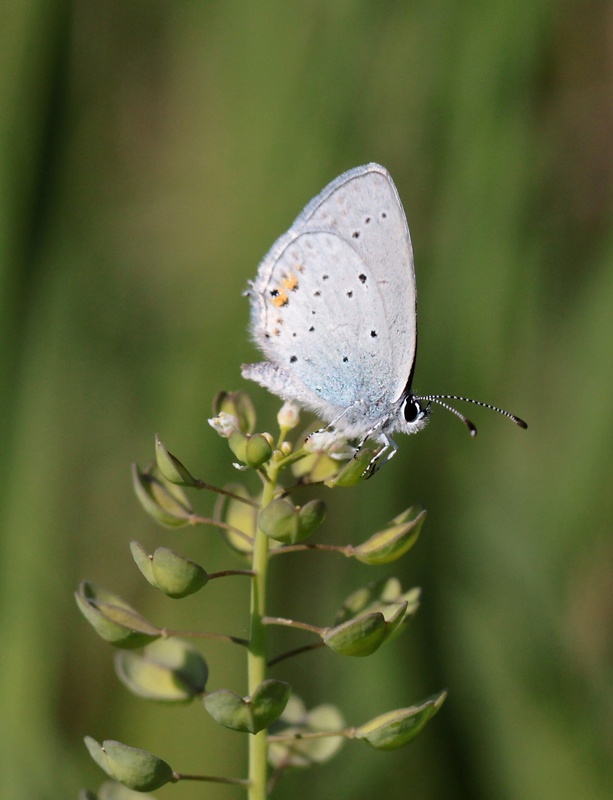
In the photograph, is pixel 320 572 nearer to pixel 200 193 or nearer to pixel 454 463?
pixel 454 463

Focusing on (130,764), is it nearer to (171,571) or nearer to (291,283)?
(171,571)

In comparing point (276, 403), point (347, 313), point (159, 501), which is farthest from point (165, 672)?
point (276, 403)

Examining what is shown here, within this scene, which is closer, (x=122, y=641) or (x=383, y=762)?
(x=122, y=641)

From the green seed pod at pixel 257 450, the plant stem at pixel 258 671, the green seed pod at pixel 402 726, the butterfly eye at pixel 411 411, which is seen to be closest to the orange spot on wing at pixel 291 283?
the butterfly eye at pixel 411 411

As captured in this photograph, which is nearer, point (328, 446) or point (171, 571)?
point (171, 571)

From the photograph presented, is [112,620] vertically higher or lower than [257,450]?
lower

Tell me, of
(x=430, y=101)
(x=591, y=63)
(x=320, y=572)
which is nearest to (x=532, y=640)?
(x=320, y=572)
